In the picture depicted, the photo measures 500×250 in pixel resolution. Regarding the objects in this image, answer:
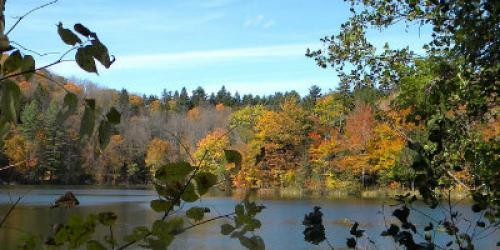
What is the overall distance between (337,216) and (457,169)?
2265 cm

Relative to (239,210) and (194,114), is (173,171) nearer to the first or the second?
(239,210)

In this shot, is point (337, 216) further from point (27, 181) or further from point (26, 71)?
point (27, 181)

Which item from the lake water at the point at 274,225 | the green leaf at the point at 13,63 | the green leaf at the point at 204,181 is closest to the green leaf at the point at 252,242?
the green leaf at the point at 204,181

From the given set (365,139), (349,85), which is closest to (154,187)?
(349,85)

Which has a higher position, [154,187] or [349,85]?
[349,85]

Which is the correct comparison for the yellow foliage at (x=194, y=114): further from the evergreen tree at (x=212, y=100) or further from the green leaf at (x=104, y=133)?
the green leaf at (x=104, y=133)

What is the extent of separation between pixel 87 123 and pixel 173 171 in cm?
18

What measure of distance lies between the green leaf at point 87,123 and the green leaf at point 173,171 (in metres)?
0.15

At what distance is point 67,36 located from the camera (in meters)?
0.81

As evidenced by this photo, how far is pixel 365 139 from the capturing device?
40.2 meters

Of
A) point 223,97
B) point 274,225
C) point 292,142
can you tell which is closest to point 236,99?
point 223,97

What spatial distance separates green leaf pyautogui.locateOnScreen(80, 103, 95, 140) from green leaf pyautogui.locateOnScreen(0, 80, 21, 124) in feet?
A: 0.30

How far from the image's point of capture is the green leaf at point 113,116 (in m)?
0.87

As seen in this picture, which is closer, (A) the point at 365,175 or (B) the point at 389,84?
(B) the point at 389,84
